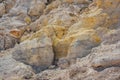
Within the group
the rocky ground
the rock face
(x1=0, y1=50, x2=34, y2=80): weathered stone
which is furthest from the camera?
the rock face

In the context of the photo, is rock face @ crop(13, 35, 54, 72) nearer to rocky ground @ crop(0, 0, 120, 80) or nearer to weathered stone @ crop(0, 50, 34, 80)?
rocky ground @ crop(0, 0, 120, 80)

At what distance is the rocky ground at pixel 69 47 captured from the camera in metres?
12.4

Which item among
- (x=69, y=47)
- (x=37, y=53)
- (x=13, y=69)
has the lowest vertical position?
(x=13, y=69)

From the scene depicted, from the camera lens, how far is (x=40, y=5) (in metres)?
22.4

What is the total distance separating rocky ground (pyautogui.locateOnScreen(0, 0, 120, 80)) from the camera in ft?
40.5

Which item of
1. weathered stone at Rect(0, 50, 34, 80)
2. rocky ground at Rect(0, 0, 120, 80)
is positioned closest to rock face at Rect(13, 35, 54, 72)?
rocky ground at Rect(0, 0, 120, 80)

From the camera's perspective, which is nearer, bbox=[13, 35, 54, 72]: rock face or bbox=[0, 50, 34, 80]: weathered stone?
bbox=[0, 50, 34, 80]: weathered stone

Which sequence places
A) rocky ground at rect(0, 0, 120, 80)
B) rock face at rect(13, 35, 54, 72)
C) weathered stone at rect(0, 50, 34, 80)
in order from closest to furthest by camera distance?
rocky ground at rect(0, 0, 120, 80)
weathered stone at rect(0, 50, 34, 80)
rock face at rect(13, 35, 54, 72)

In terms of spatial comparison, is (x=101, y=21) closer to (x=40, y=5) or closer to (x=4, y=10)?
(x=40, y=5)

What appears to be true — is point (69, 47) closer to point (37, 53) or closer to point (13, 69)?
point (37, 53)

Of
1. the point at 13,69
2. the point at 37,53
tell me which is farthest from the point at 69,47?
the point at 13,69

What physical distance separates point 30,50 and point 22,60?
2.04 feet

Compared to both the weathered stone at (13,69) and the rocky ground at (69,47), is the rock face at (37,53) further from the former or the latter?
the weathered stone at (13,69)

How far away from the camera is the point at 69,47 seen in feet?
50.1
